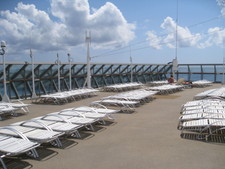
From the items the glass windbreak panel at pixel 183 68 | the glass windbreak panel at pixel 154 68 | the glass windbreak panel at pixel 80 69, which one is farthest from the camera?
the glass windbreak panel at pixel 154 68

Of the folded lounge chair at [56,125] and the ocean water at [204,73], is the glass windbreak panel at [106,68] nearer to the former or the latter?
the ocean water at [204,73]

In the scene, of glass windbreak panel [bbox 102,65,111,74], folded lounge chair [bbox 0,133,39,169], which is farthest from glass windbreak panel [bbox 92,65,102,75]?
folded lounge chair [bbox 0,133,39,169]

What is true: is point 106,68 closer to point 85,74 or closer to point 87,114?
point 85,74

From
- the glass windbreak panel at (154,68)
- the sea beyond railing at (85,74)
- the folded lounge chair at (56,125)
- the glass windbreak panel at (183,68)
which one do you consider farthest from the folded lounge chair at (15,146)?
the glass windbreak panel at (183,68)

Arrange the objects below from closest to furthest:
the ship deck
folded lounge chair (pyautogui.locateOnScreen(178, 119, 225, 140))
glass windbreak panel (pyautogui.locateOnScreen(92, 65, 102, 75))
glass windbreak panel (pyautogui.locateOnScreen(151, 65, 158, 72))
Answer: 1. the ship deck
2. folded lounge chair (pyautogui.locateOnScreen(178, 119, 225, 140))
3. glass windbreak panel (pyautogui.locateOnScreen(92, 65, 102, 75))
4. glass windbreak panel (pyautogui.locateOnScreen(151, 65, 158, 72))

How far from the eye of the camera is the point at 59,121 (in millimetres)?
5457

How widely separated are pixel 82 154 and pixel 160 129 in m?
2.38

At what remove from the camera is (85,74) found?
16.5 meters

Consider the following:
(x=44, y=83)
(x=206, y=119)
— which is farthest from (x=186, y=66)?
(x=206, y=119)

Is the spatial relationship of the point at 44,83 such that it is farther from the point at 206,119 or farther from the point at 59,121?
the point at 206,119

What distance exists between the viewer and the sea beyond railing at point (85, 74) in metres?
11.9

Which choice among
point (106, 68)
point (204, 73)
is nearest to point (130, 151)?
point (106, 68)

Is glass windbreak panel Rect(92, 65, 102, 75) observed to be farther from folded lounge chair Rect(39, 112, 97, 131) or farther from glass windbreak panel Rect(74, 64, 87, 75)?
folded lounge chair Rect(39, 112, 97, 131)

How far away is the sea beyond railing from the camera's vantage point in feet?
39.2
